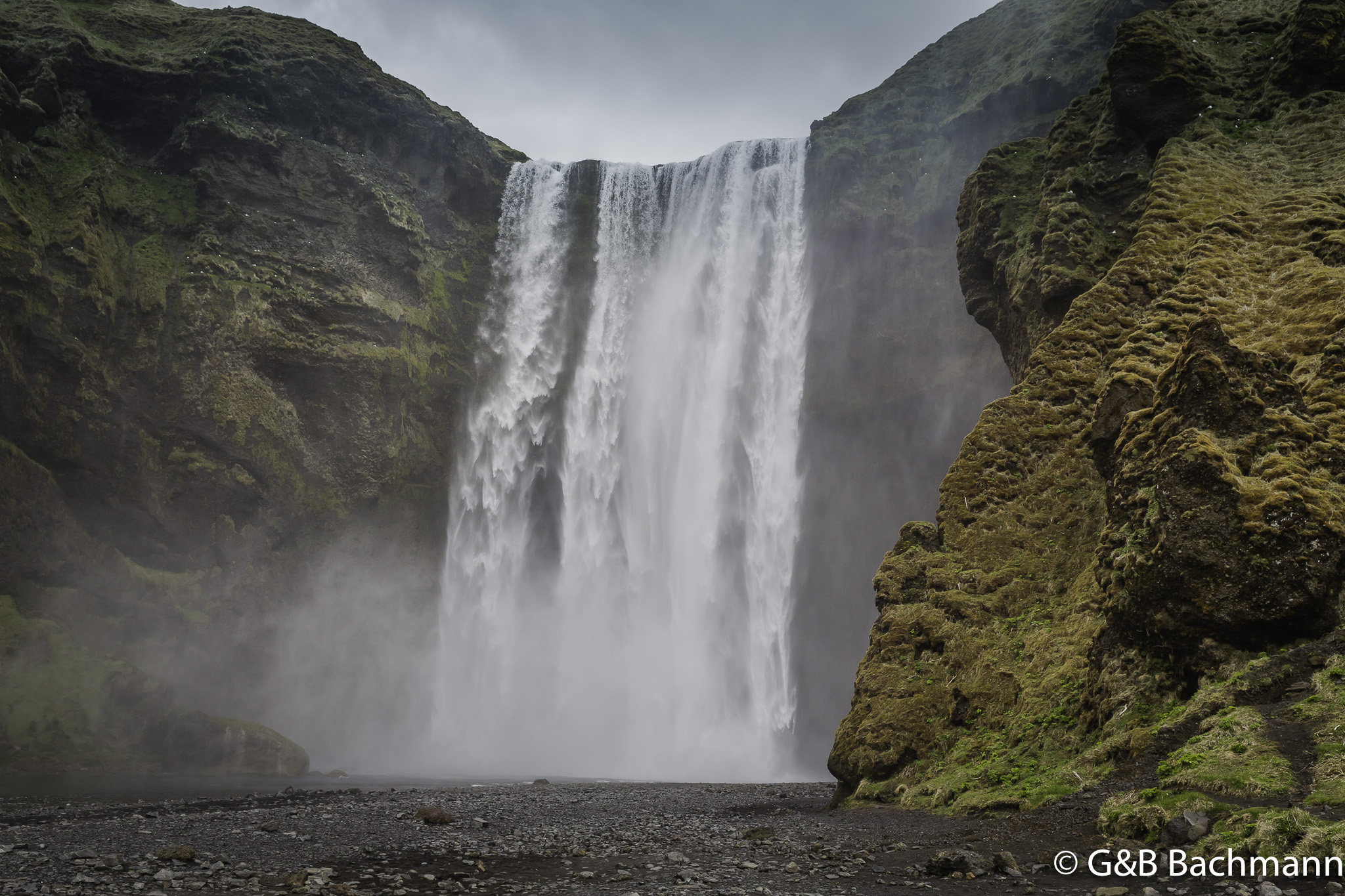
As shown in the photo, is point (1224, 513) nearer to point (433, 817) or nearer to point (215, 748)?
point (433, 817)

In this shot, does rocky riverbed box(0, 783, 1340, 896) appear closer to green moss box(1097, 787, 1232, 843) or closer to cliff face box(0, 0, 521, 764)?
green moss box(1097, 787, 1232, 843)

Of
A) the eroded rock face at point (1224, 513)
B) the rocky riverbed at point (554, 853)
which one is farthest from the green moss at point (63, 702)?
the eroded rock face at point (1224, 513)

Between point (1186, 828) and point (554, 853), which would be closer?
point (1186, 828)

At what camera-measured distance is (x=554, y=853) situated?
407 inches

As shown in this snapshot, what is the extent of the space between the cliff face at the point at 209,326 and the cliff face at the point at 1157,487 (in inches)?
1233

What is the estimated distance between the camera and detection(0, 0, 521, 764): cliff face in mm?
34125

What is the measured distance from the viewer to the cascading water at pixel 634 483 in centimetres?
3853

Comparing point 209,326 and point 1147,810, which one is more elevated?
point 209,326

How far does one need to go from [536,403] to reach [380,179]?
622 inches

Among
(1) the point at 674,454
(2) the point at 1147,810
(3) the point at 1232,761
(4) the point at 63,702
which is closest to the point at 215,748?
(4) the point at 63,702

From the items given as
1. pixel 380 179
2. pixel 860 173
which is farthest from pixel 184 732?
pixel 860 173

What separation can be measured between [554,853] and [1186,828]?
7301 millimetres

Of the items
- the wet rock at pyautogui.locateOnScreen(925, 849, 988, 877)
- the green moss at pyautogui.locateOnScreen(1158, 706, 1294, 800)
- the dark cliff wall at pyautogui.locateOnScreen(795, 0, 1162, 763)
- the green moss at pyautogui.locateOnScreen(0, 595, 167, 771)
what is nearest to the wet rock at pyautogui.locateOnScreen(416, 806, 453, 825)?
the wet rock at pyautogui.locateOnScreen(925, 849, 988, 877)

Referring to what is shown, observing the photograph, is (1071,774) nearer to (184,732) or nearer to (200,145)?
(184,732)
